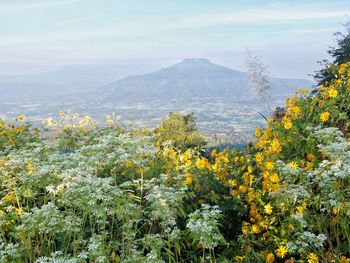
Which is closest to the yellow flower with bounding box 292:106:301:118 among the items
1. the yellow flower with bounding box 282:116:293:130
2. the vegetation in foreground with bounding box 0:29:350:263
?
the vegetation in foreground with bounding box 0:29:350:263

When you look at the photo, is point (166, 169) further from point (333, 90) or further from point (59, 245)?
point (333, 90)

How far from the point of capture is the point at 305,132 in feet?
15.3

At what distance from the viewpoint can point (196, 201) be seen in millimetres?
4469

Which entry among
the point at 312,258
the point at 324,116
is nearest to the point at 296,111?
the point at 324,116

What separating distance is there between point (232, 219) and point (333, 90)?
1850 millimetres

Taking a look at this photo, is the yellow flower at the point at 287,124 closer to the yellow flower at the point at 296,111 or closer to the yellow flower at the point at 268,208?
the yellow flower at the point at 296,111

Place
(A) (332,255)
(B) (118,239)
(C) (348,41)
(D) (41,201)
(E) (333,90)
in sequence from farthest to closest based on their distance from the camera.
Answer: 1. (C) (348,41)
2. (E) (333,90)
3. (D) (41,201)
4. (B) (118,239)
5. (A) (332,255)

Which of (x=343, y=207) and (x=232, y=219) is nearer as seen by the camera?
(x=343, y=207)

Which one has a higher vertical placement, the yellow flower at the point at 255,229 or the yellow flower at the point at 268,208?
the yellow flower at the point at 268,208

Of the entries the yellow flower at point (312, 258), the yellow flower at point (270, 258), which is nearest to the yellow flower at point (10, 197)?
the yellow flower at point (270, 258)

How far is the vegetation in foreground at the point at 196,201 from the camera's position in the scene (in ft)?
10.9

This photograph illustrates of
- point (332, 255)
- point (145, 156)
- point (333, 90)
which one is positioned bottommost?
point (332, 255)

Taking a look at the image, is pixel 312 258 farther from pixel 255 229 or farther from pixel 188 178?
pixel 188 178

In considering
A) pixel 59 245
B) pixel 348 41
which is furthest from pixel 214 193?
pixel 348 41
